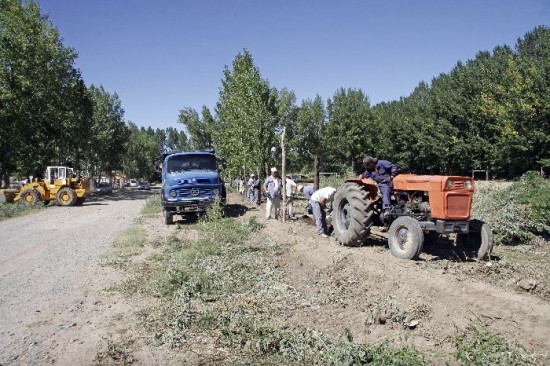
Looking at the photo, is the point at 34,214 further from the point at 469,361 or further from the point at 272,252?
the point at 469,361

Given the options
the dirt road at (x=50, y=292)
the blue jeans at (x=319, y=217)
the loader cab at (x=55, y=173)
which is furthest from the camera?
the loader cab at (x=55, y=173)

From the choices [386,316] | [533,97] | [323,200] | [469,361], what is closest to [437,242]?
[323,200]

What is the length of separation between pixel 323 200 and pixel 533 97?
25200mm

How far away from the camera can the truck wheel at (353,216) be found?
8727mm

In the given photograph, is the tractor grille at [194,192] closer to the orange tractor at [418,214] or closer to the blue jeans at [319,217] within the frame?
the blue jeans at [319,217]

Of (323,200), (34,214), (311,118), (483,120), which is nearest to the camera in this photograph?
(323,200)

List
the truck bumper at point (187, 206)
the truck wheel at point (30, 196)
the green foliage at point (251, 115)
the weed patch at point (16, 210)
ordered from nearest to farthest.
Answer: the truck bumper at point (187, 206), the weed patch at point (16, 210), the green foliage at point (251, 115), the truck wheel at point (30, 196)

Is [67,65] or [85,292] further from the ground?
[67,65]

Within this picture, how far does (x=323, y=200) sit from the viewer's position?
10.9 meters

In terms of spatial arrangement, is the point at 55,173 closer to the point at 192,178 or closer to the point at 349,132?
the point at 192,178

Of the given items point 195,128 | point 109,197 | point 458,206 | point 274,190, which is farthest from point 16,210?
point 195,128

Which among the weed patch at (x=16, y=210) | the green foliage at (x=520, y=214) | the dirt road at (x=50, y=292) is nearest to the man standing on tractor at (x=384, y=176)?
the green foliage at (x=520, y=214)

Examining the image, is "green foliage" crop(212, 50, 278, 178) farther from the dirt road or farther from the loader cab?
the loader cab

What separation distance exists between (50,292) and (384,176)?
6419 millimetres
